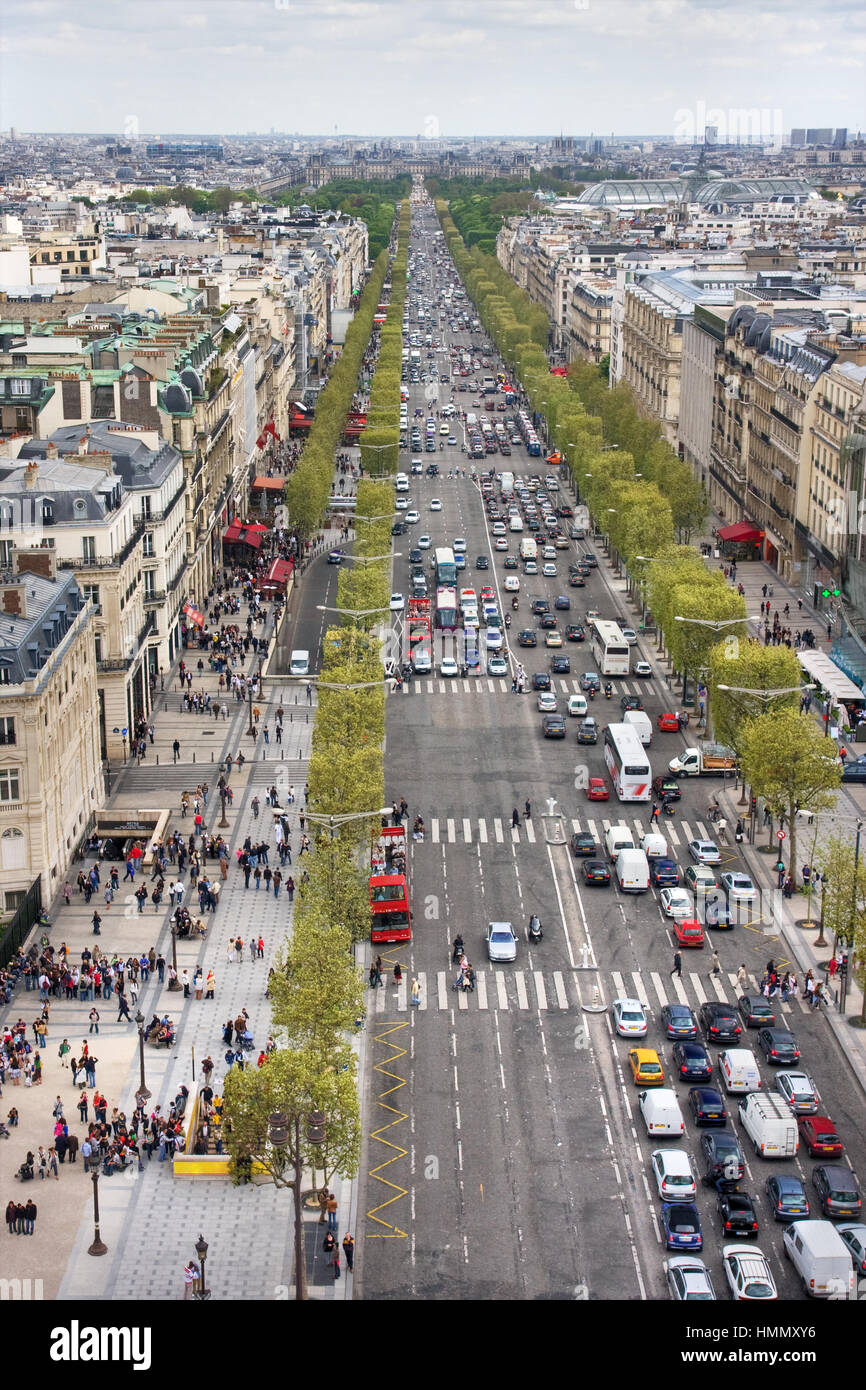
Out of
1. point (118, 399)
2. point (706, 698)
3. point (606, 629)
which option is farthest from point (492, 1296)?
point (118, 399)

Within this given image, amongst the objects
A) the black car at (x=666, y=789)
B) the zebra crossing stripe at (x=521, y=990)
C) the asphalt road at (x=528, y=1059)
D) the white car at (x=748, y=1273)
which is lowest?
the zebra crossing stripe at (x=521, y=990)

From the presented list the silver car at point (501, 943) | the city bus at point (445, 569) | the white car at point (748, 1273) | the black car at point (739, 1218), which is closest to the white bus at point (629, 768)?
the silver car at point (501, 943)

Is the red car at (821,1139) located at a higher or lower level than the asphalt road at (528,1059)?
higher

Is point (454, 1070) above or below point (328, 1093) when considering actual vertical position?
below

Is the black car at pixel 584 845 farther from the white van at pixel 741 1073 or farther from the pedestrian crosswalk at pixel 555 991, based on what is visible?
the white van at pixel 741 1073

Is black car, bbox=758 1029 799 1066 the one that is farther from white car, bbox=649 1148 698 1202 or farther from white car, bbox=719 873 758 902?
white car, bbox=719 873 758 902

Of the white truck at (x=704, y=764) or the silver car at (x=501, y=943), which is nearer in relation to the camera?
the silver car at (x=501, y=943)
